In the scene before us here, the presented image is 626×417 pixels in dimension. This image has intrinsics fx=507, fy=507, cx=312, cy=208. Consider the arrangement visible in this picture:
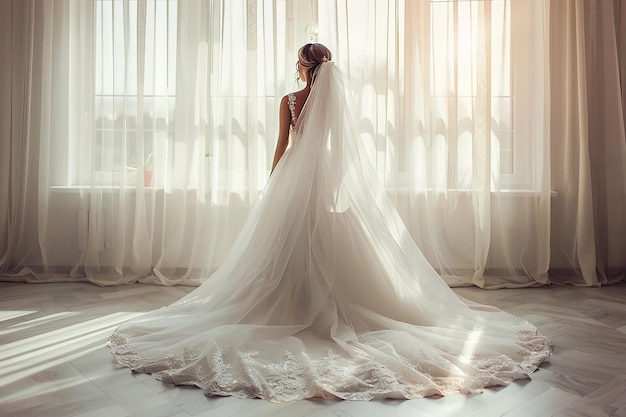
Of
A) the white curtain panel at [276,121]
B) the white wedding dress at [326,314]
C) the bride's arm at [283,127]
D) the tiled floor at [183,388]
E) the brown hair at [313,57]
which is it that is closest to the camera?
the tiled floor at [183,388]

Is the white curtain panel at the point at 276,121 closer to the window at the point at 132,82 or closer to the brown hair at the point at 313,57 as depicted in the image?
the window at the point at 132,82

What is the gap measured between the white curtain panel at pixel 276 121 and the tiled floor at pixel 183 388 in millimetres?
700

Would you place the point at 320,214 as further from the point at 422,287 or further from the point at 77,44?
the point at 77,44

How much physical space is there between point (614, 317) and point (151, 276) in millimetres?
3082

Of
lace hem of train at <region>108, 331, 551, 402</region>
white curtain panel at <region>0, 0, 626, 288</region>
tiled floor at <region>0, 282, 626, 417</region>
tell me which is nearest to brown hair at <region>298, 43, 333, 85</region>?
white curtain panel at <region>0, 0, 626, 288</region>

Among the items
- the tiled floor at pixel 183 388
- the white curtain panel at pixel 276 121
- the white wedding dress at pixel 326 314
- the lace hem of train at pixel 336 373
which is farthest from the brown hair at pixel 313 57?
the tiled floor at pixel 183 388

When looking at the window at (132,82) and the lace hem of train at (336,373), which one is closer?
the lace hem of train at (336,373)

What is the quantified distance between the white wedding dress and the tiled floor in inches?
2.8

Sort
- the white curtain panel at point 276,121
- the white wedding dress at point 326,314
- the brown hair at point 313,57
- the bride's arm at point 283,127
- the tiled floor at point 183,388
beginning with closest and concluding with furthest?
the tiled floor at point 183,388
the white wedding dress at point 326,314
the brown hair at point 313,57
the bride's arm at point 283,127
the white curtain panel at point 276,121

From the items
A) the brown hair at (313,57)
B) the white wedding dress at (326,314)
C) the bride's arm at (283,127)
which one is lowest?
the white wedding dress at (326,314)

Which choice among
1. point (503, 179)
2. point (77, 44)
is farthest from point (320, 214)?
point (77, 44)

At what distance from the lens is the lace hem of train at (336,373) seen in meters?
1.81

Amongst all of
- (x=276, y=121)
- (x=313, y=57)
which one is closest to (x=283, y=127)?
(x=313, y=57)

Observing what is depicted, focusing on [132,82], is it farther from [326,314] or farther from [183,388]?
[183,388]
